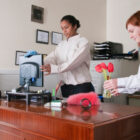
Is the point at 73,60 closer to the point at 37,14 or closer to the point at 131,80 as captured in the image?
the point at 131,80

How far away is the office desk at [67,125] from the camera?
95 cm

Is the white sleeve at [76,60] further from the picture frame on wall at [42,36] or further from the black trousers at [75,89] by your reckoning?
the picture frame on wall at [42,36]

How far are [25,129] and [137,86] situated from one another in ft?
2.11

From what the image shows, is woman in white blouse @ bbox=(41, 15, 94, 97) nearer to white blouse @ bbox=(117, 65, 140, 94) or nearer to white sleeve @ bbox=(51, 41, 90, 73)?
white sleeve @ bbox=(51, 41, 90, 73)

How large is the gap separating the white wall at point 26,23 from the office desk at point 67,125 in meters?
1.16

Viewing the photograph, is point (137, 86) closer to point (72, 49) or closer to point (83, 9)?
point (72, 49)

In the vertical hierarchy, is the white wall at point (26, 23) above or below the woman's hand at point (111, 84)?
above

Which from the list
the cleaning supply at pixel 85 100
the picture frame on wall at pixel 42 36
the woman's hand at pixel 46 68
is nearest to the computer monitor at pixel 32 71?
the woman's hand at pixel 46 68

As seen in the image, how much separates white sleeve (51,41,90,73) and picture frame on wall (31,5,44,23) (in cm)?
106

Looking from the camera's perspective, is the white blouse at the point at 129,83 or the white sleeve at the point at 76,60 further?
the white sleeve at the point at 76,60

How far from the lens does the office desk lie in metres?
0.95

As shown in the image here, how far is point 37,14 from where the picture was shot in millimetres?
2779

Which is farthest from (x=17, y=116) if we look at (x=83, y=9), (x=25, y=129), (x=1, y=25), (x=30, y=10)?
(x=83, y=9)

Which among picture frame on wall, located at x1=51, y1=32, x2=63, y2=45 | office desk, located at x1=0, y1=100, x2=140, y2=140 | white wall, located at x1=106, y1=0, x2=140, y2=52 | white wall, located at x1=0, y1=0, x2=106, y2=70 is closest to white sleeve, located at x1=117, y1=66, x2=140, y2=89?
office desk, located at x1=0, y1=100, x2=140, y2=140
